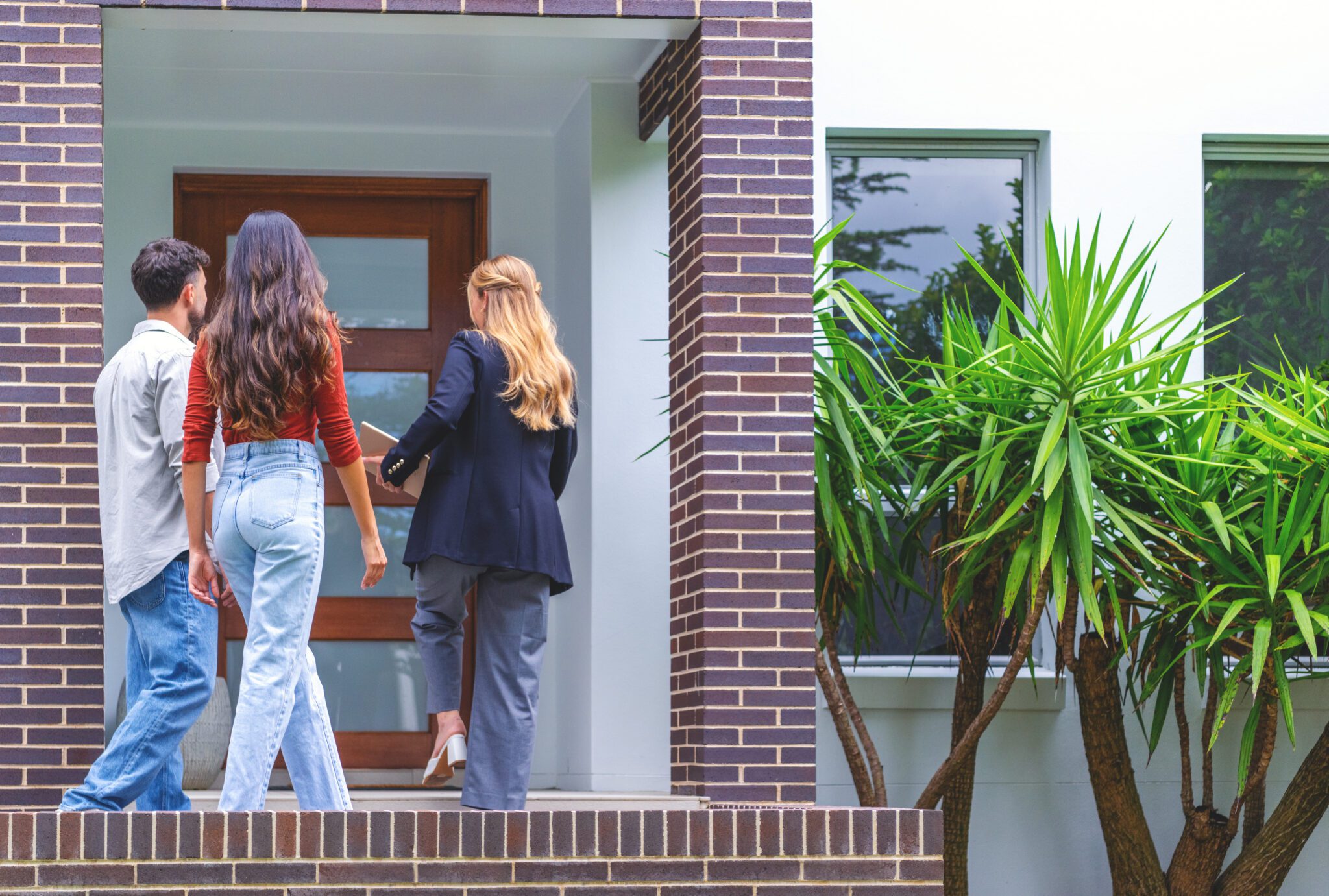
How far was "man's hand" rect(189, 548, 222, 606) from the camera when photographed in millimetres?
4172

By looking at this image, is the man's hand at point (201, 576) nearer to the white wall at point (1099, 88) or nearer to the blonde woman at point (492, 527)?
the blonde woman at point (492, 527)

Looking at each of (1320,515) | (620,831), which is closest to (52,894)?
(620,831)

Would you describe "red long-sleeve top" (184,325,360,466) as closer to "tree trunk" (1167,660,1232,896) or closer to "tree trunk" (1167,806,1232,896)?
"tree trunk" (1167,660,1232,896)

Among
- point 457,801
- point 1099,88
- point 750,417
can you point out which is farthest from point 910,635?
point 1099,88

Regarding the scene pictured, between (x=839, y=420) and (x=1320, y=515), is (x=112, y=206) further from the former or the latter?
(x=1320, y=515)

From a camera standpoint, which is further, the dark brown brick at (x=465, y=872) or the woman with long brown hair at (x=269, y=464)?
the dark brown brick at (x=465, y=872)

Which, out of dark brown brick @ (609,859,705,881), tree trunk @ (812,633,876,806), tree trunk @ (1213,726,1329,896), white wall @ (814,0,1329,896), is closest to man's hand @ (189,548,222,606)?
dark brown brick @ (609,859,705,881)

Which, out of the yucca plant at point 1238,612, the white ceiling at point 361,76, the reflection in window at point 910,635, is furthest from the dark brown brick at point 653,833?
the white ceiling at point 361,76

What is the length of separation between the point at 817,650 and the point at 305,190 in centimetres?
319

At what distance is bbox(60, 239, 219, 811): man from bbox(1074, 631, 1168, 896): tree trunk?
3.36 m

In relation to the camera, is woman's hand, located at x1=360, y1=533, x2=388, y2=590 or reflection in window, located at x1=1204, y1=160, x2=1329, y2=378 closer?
woman's hand, located at x1=360, y1=533, x2=388, y2=590

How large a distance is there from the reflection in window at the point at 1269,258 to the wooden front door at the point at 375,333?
131 inches

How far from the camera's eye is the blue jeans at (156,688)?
414 cm

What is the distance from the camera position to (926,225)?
6918 millimetres
